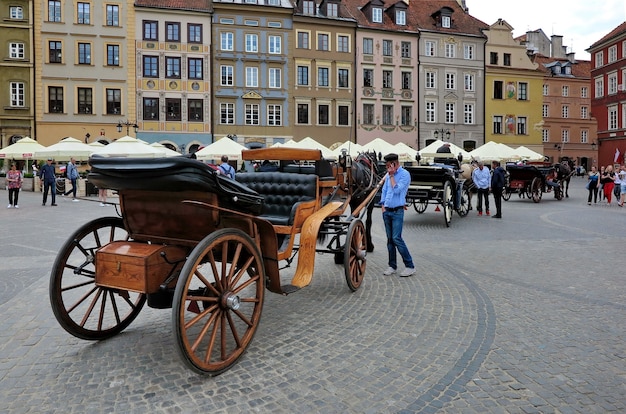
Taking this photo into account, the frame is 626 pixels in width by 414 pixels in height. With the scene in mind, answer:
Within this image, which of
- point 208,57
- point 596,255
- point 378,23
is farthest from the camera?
point 378,23

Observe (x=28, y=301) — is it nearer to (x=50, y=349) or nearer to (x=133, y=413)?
(x=50, y=349)

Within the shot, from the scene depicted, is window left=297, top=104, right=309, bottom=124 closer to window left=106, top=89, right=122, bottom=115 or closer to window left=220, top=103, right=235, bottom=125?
window left=220, top=103, right=235, bottom=125

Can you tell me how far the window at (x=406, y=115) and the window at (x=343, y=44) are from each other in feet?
23.3

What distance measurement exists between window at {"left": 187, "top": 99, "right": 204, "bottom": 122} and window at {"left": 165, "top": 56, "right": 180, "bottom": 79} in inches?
87.4

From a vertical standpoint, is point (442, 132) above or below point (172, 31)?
below

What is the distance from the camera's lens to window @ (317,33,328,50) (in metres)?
42.4

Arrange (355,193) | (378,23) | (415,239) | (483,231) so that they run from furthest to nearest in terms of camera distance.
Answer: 1. (378,23)
2. (483,231)
3. (415,239)
4. (355,193)

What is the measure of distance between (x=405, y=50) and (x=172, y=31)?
19.9 metres

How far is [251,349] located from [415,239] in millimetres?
7467

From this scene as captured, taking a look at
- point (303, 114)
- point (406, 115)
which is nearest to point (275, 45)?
point (303, 114)

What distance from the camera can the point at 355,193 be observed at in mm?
8344

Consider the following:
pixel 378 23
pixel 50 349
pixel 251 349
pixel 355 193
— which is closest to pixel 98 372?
pixel 50 349

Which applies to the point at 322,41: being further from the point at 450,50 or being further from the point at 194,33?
the point at 450,50

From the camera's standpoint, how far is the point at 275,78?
1633 inches
